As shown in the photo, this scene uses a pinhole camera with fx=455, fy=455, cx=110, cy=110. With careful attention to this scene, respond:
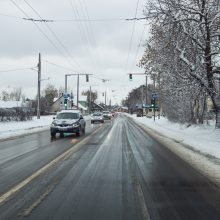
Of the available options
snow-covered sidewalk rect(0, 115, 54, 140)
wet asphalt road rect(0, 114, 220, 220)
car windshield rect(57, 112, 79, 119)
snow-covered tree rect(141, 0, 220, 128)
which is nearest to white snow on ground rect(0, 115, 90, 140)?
snow-covered sidewalk rect(0, 115, 54, 140)

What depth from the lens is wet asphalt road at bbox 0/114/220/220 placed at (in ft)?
24.8

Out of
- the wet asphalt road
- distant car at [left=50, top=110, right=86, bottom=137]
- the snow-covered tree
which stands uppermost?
the snow-covered tree

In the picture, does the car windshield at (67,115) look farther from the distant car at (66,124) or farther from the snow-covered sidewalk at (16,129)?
the snow-covered sidewalk at (16,129)

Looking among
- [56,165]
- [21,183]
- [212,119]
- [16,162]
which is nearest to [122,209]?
[21,183]

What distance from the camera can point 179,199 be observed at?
8852mm

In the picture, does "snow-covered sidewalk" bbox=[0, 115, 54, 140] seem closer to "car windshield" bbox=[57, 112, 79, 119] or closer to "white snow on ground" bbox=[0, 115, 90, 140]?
"white snow on ground" bbox=[0, 115, 90, 140]

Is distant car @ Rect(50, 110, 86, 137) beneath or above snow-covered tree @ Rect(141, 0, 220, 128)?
beneath

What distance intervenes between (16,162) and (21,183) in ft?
14.2

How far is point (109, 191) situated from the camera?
952 centimetres

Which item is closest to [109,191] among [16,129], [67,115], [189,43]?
[189,43]

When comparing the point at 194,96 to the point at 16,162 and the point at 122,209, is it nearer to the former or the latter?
the point at 16,162

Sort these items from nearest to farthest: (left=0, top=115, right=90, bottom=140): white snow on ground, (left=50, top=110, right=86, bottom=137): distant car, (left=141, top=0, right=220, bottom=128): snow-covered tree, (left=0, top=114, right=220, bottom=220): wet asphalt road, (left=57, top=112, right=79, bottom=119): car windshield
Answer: (left=0, top=114, right=220, bottom=220): wet asphalt road < (left=141, top=0, right=220, bottom=128): snow-covered tree < (left=50, top=110, right=86, bottom=137): distant car < (left=57, top=112, right=79, bottom=119): car windshield < (left=0, top=115, right=90, bottom=140): white snow on ground

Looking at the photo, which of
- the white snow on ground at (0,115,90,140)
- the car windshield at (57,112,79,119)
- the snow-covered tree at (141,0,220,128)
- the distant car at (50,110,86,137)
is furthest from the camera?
the white snow on ground at (0,115,90,140)

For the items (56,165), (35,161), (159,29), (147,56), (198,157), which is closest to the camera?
(56,165)
